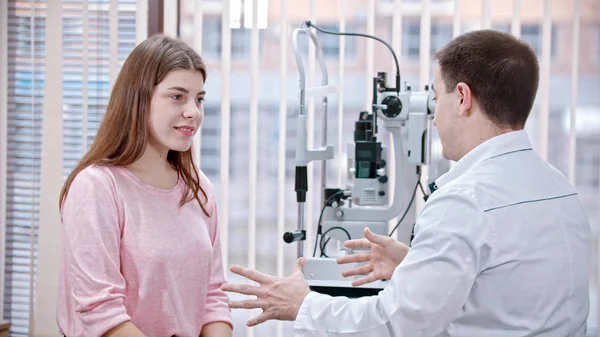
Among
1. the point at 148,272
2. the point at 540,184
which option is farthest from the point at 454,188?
the point at 148,272

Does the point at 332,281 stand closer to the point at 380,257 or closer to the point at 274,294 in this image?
the point at 380,257

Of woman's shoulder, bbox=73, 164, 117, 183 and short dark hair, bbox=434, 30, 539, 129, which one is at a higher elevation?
short dark hair, bbox=434, 30, 539, 129

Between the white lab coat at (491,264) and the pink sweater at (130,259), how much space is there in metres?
0.50

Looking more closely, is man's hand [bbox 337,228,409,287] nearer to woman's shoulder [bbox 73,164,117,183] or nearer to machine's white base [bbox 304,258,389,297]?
machine's white base [bbox 304,258,389,297]

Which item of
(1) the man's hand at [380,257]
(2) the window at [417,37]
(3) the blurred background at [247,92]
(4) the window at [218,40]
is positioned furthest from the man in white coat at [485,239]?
(4) the window at [218,40]

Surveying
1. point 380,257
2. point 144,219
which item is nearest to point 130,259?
point 144,219

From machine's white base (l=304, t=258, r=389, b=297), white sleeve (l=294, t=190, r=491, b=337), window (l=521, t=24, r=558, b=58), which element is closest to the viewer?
white sleeve (l=294, t=190, r=491, b=337)

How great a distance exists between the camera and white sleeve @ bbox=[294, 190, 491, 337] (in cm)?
129

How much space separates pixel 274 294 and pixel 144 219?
377 millimetres

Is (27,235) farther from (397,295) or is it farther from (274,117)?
(397,295)

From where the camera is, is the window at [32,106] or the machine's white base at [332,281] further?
the window at [32,106]

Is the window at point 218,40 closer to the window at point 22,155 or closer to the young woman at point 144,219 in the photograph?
the window at point 22,155

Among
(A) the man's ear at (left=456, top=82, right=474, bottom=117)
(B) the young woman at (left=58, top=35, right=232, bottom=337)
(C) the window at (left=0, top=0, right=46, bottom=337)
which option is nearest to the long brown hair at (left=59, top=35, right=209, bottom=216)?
(B) the young woman at (left=58, top=35, right=232, bottom=337)

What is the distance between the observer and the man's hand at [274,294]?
5.06ft
